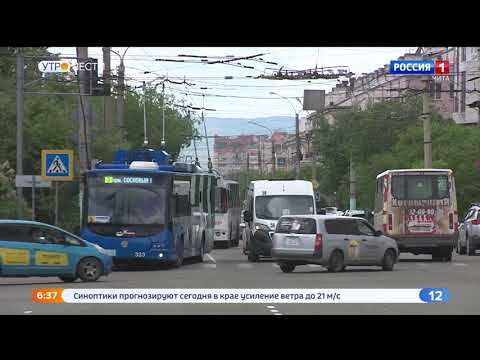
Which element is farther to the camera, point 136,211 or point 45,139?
point 45,139

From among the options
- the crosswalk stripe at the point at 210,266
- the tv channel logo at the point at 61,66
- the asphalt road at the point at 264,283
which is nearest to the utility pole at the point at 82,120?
the tv channel logo at the point at 61,66

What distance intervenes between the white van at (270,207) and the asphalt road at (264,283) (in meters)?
0.73

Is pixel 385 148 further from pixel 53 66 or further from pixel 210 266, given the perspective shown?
pixel 210 266

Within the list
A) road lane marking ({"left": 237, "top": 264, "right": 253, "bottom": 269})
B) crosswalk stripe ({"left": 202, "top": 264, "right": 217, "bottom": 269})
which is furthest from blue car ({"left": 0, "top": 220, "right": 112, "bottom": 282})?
road lane marking ({"left": 237, "top": 264, "right": 253, "bottom": 269})

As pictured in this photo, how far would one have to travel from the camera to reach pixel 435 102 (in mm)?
102250

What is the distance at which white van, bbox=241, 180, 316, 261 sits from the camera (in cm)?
4122

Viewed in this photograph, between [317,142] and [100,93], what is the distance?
6067 centimetres

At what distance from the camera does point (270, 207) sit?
4181cm

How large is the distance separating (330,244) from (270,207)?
861 centimetres

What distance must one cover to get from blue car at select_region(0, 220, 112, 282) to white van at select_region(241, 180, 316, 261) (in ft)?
39.5

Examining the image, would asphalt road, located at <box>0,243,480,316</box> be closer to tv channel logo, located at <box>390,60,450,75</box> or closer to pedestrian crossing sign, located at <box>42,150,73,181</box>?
tv channel logo, located at <box>390,60,450,75</box>

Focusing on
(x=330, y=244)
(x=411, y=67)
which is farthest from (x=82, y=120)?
(x=411, y=67)

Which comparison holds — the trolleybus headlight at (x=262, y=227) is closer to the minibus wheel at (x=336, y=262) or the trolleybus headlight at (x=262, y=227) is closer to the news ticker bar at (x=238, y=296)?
the minibus wheel at (x=336, y=262)
